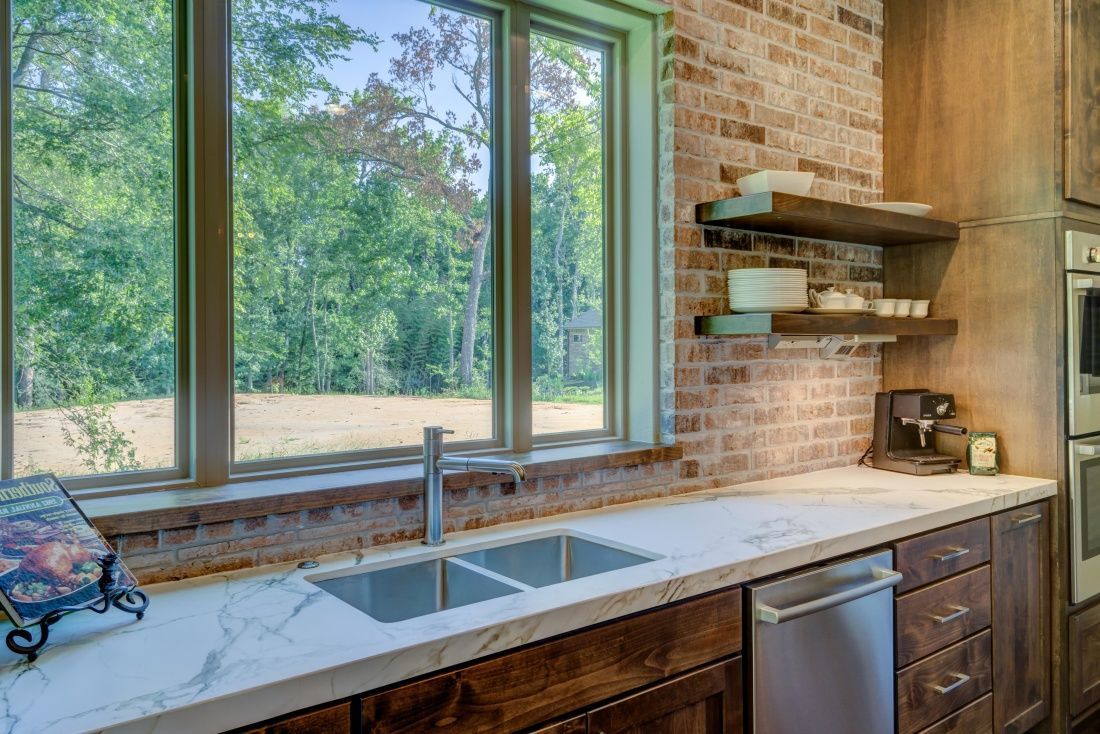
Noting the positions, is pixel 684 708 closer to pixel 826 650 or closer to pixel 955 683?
pixel 826 650

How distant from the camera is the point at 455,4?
2197mm

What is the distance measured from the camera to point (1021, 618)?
2.47m

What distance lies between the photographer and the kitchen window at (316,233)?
1.61 metres

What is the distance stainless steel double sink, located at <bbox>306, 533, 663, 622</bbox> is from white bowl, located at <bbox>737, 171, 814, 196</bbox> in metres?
1.22

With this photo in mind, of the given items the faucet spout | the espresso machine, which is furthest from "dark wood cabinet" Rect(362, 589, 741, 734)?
the espresso machine

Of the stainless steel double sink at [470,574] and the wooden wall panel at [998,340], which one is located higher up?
the wooden wall panel at [998,340]

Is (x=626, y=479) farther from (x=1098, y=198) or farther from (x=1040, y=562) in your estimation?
(x=1098, y=198)

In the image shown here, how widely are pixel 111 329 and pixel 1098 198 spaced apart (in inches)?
123

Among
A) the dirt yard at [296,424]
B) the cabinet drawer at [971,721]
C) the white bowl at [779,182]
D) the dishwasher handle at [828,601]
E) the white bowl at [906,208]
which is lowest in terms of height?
the cabinet drawer at [971,721]

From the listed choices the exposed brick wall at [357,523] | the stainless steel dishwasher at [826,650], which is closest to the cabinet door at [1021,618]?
the stainless steel dishwasher at [826,650]

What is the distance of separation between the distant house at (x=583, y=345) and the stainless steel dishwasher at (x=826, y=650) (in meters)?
0.93

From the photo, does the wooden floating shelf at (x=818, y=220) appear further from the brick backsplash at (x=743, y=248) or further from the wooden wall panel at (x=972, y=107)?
the wooden wall panel at (x=972, y=107)

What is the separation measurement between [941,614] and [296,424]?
1.84m

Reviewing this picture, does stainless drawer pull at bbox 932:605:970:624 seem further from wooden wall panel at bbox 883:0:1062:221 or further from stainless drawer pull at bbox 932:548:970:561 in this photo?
wooden wall panel at bbox 883:0:1062:221
